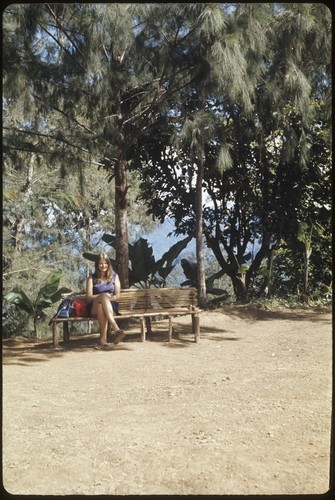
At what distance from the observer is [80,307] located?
5.84 metres

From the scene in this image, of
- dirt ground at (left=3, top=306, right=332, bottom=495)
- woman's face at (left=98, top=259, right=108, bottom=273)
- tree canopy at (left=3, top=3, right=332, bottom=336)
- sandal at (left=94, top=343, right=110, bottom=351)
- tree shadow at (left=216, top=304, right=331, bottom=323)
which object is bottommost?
dirt ground at (left=3, top=306, right=332, bottom=495)

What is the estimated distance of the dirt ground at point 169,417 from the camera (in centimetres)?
236

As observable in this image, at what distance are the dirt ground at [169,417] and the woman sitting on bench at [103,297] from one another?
234 millimetres

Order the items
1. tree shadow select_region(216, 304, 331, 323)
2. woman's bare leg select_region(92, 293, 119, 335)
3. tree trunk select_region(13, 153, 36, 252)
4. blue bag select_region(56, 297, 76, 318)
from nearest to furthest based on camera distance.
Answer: woman's bare leg select_region(92, 293, 119, 335), blue bag select_region(56, 297, 76, 318), tree shadow select_region(216, 304, 331, 323), tree trunk select_region(13, 153, 36, 252)

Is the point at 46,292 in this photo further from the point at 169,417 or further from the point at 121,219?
the point at 169,417

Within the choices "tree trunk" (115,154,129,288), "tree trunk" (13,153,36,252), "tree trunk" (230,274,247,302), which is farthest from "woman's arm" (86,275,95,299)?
"tree trunk" (13,153,36,252)

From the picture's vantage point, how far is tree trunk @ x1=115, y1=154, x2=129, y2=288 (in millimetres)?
7199

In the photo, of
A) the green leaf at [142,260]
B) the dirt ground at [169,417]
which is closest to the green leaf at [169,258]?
the green leaf at [142,260]

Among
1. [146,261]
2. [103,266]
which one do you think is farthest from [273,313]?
[103,266]

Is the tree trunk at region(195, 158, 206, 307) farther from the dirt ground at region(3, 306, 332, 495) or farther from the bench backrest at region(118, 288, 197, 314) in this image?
the dirt ground at region(3, 306, 332, 495)

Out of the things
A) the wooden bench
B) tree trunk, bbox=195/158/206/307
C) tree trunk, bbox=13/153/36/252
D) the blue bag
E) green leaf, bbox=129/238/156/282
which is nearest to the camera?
the blue bag

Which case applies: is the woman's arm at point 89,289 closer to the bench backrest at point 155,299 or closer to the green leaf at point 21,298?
the bench backrest at point 155,299

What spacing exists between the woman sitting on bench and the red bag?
0.05m

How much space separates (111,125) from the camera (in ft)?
23.4
